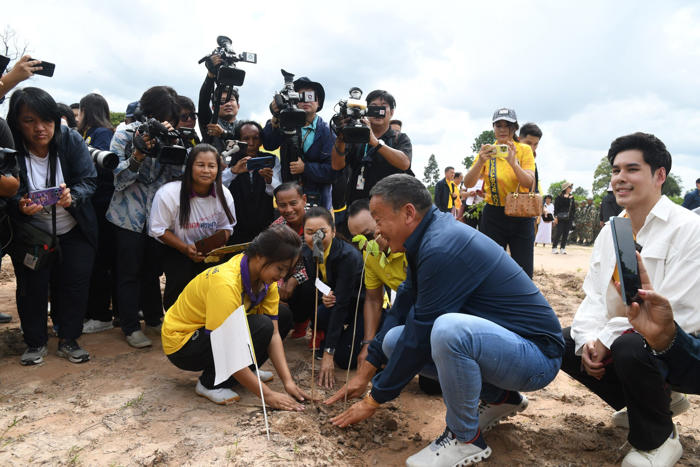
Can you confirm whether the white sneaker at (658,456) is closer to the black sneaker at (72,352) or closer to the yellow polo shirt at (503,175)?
the yellow polo shirt at (503,175)

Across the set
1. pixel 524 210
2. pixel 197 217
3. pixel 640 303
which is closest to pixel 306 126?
pixel 197 217

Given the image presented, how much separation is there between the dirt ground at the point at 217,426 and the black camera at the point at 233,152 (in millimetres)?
1680

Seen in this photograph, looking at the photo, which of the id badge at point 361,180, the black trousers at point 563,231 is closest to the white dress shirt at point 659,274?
the id badge at point 361,180

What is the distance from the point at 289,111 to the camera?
3709 millimetres

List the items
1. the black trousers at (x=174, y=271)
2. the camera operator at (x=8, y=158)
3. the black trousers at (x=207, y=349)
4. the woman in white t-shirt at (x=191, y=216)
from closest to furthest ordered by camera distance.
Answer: the black trousers at (x=207, y=349) < the camera operator at (x=8, y=158) < the woman in white t-shirt at (x=191, y=216) < the black trousers at (x=174, y=271)

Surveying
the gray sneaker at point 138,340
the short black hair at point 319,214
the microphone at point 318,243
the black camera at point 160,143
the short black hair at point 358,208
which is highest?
the black camera at point 160,143

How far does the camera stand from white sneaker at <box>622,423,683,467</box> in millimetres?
2027

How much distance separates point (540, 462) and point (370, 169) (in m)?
2.55

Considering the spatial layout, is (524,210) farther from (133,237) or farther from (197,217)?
(133,237)

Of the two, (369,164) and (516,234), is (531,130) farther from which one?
(369,164)

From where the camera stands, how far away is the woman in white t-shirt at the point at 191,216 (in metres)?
3.36

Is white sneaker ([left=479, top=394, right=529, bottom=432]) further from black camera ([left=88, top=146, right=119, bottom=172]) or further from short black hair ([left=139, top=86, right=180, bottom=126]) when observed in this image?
short black hair ([left=139, top=86, right=180, bottom=126])

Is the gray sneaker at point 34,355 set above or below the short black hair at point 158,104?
below

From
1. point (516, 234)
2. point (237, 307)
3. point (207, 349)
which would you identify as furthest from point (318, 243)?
point (516, 234)
